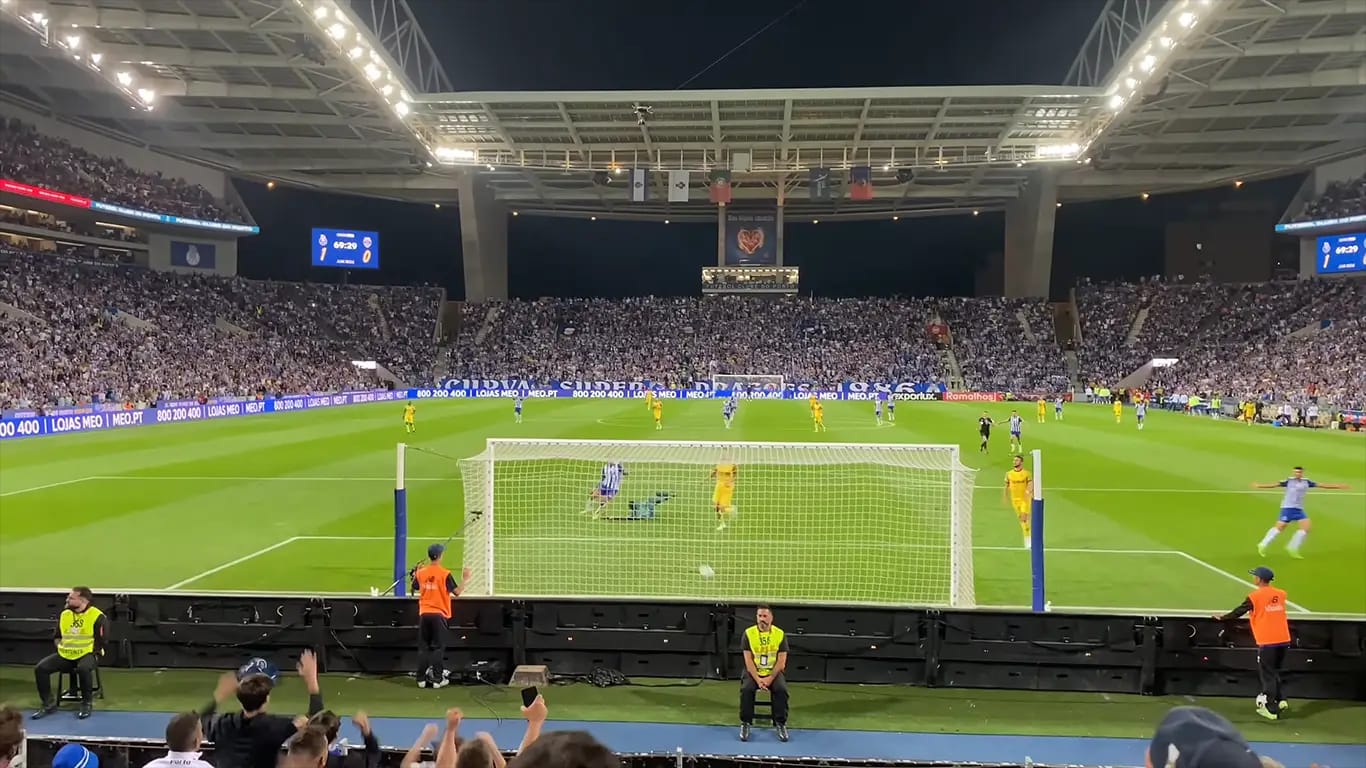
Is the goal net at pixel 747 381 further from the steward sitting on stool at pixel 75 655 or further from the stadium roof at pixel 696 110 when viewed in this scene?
the steward sitting on stool at pixel 75 655

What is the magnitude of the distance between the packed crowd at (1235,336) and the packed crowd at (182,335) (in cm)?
5464

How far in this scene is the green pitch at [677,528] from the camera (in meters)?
12.6

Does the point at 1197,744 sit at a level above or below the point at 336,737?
above

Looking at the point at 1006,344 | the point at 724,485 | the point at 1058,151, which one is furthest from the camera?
the point at 1006,344

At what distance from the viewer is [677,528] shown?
54.1 ft

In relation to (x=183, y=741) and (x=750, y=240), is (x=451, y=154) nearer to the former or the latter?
(x=750, y=240)

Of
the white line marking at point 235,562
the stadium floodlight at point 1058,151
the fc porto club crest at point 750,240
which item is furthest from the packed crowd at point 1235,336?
the white line marking at point 235,562

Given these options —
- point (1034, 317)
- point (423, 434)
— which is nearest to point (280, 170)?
point (423, 434)

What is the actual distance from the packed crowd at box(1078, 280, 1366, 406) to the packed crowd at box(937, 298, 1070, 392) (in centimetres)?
288

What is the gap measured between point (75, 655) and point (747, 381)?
59099 mm

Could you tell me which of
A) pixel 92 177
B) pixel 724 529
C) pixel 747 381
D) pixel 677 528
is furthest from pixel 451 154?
pixel 724 529

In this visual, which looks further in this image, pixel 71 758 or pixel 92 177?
pixel 92 177

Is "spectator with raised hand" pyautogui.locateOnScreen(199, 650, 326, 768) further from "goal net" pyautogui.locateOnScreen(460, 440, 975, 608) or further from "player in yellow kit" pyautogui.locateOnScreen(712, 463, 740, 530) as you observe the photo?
"player in yellow kit" pyautogui.locateOnScreen(712, 463, 740, 530)

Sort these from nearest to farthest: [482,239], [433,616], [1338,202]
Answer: [433,616]
[1338,202]
[482,239]
